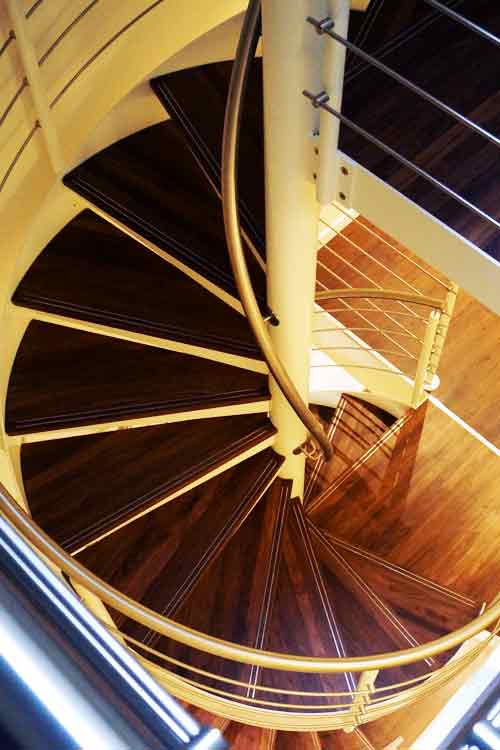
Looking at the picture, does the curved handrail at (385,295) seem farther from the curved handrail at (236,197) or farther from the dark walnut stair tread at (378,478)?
the curved handrail at (236,197)

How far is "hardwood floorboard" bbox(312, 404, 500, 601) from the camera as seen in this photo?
3.57m

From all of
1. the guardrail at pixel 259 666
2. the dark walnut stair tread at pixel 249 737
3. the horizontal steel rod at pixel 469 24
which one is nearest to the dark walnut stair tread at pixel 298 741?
the dark walnut stair tread at pixel 249 737

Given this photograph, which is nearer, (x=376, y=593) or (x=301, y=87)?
(x=301, y=87)

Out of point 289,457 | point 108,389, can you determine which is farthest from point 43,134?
point 289,457

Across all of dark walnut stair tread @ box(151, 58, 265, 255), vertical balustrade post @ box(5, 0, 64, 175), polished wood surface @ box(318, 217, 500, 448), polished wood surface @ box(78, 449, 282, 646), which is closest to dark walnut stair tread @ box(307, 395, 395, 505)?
polished wood surface @ box(318, 217, 500, 448)

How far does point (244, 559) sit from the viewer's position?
296cm


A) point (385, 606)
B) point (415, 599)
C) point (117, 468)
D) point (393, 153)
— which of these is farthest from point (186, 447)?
point (393, 153)

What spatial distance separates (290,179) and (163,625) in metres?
1.12

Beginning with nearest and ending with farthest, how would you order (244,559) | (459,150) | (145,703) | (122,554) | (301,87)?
(145,703) → (301,87) → (459,150) → (122,554) → (244,559)

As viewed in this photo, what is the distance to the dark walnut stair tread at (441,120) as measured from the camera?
5.90ft

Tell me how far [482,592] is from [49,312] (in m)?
2.29

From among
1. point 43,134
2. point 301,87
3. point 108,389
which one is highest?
point 43,134

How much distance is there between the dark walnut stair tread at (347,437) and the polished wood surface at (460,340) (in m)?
0.47

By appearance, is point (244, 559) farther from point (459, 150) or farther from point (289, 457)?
point (459, 150)
